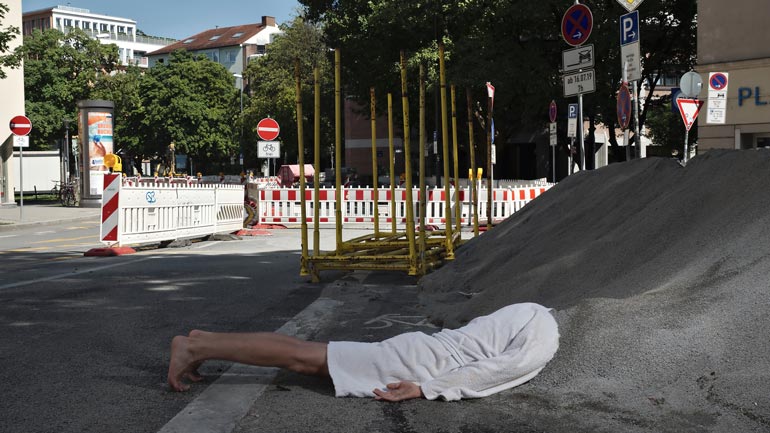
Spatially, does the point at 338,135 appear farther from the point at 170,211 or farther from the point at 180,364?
the point at 170,211

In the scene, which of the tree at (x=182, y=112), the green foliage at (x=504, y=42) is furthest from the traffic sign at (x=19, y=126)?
the tree at (x=182, y=112)

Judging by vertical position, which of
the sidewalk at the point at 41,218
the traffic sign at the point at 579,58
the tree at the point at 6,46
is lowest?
the sidewalk at the point at 41,218

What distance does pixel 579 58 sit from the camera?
45.8ft

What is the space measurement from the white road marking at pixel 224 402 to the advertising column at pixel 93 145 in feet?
110

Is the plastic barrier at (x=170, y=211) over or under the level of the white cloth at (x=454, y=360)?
over

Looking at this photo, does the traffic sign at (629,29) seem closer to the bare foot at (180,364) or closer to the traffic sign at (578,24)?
the traffic sign at (578,24)

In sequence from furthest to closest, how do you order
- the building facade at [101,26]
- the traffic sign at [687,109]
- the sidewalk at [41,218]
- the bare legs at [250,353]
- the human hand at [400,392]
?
the building facade at [101,26]
the sidewalk at [41,218]
the traffic sign at [687,109]
the bare legs at [250,353]
the human hand at [400,392]

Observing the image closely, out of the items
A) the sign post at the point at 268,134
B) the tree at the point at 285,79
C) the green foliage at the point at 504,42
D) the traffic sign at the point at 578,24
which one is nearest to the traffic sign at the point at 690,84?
the traffic sign at the point at 578,24

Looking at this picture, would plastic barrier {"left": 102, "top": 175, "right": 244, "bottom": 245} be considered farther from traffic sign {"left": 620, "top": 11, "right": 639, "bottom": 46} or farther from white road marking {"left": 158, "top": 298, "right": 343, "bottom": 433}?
white road marking {"left": 158, "top": 298, "right": 343, "bottom": 433}

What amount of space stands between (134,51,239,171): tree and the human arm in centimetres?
7088

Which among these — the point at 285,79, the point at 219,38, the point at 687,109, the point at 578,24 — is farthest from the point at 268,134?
the point at 219,38

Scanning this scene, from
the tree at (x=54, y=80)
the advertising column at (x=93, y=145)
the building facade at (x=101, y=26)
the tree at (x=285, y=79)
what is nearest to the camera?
the advertising column at (x=93, y=145)

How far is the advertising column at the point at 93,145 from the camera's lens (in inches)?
→ 1454

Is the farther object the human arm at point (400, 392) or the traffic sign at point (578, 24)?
the traffic sign at point (578, 24)
